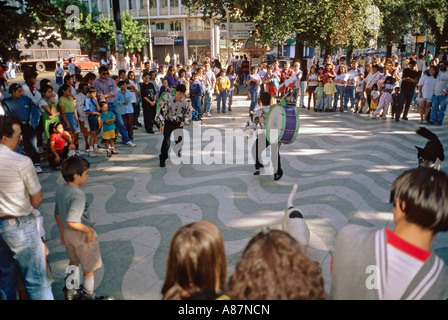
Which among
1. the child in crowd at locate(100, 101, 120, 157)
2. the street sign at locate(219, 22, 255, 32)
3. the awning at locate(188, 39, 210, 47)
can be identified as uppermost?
the awning at locate(188, 39, 210, 47)

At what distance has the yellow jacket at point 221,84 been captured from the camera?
1391 cm

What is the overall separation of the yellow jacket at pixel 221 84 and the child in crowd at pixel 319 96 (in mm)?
3833

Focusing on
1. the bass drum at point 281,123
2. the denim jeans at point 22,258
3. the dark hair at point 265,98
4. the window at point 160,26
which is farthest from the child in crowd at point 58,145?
the window at point 160,26

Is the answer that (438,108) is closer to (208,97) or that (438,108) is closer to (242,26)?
(208,97)

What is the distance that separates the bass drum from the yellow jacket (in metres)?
7.55

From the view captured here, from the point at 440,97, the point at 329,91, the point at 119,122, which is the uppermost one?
the point at 329,91

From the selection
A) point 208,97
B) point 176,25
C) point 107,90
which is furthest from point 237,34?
point 176,25

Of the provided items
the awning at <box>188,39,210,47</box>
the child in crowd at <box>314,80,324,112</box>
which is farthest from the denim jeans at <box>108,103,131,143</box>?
the awning at <box>188,39,210,47</box>

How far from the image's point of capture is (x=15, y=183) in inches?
120

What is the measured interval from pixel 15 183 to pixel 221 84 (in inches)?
454

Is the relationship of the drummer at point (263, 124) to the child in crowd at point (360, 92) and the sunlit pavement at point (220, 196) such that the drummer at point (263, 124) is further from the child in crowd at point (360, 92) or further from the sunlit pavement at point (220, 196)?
the child in crowd at point (360, 92)

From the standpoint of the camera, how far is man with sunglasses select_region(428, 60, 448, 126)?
38.5 ft

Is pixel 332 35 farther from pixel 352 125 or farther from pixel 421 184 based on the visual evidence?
pixel 421 184

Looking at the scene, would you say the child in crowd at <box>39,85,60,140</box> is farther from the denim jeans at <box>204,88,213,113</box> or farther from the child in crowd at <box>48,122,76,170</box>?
the denim jeans at <box>204,88,213,113</box>
